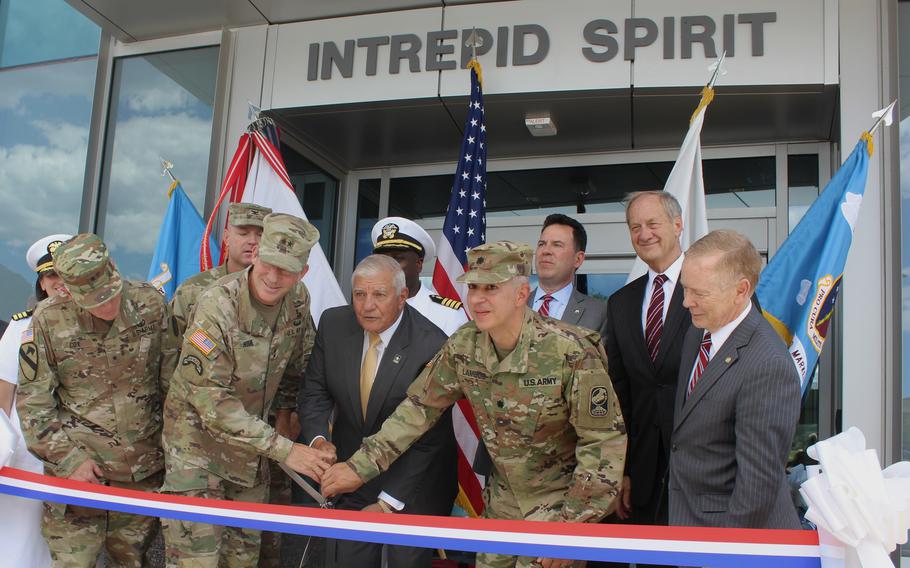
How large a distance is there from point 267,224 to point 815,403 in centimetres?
353

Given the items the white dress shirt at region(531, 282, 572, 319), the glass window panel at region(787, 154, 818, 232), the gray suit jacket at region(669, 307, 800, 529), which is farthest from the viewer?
the glass window panel at region(787, 154, 818, 232)

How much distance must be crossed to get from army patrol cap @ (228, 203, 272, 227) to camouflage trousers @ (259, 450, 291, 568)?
3.77ft

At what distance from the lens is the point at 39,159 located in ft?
17.8

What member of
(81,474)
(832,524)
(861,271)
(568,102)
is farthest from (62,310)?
(861,271)

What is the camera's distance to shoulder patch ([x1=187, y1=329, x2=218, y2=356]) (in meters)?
2.68

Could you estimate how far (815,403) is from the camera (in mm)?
4531

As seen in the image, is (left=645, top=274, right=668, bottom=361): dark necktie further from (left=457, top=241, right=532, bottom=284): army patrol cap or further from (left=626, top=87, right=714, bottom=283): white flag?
(left=626, top=87, right=714, bottom=283): white flag

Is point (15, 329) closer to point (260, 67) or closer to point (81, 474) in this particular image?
point (81, 474)

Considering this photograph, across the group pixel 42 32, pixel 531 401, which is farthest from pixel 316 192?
A: pixel 531 401

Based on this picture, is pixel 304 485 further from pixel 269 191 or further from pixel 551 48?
pixel 551 48

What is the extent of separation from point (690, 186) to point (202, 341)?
8.68 ft

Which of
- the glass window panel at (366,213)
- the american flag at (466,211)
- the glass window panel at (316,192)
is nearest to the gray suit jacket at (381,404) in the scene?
the american flag at (466,211)

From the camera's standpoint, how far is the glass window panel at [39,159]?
535 cm

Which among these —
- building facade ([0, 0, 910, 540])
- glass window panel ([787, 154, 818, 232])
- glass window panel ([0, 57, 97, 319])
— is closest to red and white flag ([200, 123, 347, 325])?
building facade ([0, 0, 910, 540])
